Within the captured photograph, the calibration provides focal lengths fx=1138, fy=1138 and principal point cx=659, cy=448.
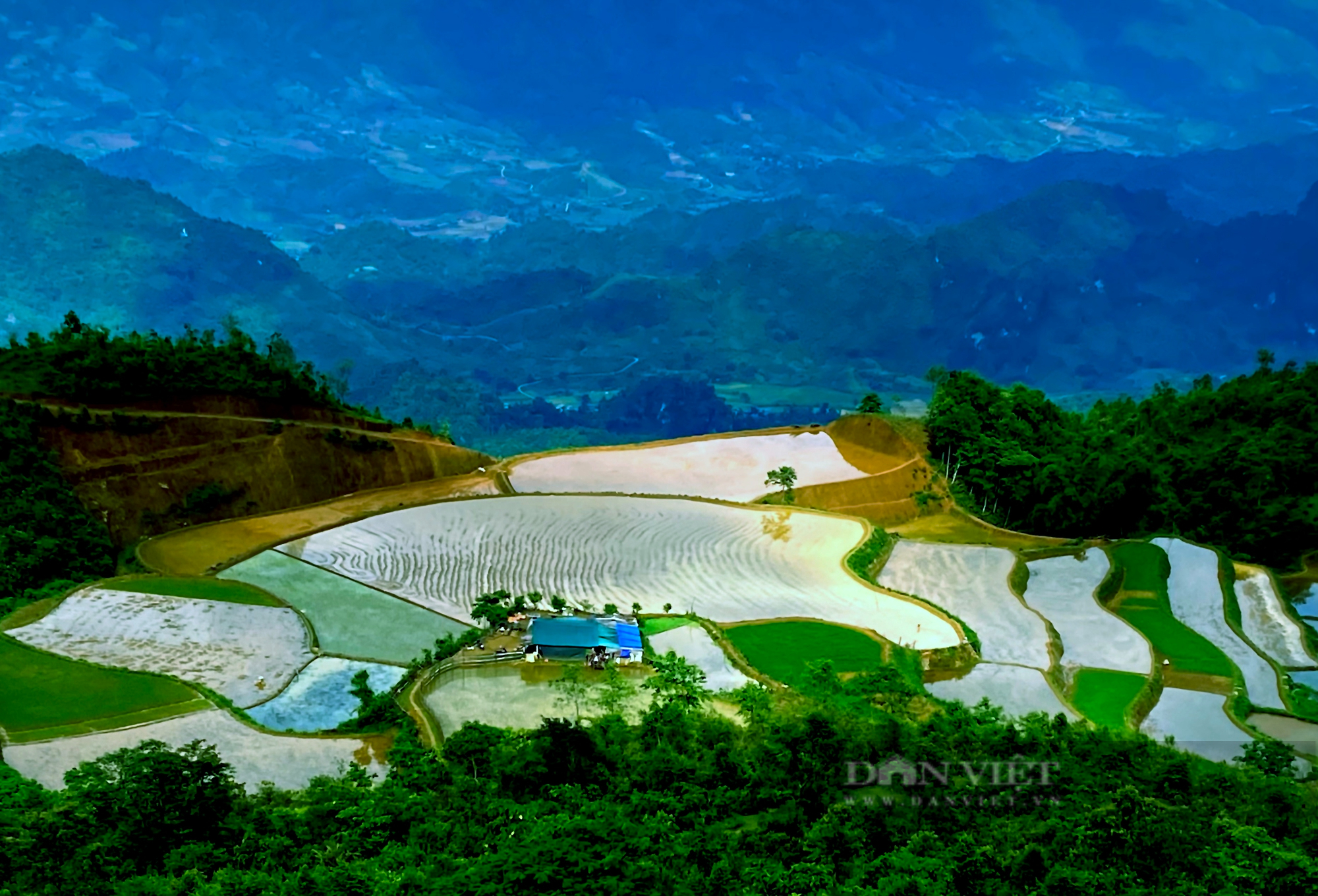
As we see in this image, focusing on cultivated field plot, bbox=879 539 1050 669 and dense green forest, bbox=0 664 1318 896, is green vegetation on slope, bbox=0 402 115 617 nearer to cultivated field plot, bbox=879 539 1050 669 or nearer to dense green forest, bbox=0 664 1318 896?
dense green forest, bbox=0 664 1318 896

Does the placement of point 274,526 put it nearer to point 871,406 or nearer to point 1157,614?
point 871,406

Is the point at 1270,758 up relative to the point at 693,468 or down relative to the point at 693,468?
down

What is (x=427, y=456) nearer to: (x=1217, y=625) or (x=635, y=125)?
(x=1217, y=625)

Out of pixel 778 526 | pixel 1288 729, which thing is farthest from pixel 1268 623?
pixel 778 526

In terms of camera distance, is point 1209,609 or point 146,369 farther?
point 146,369

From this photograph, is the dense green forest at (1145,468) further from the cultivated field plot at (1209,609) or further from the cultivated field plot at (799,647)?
the cultivated field plot at (799,647)
